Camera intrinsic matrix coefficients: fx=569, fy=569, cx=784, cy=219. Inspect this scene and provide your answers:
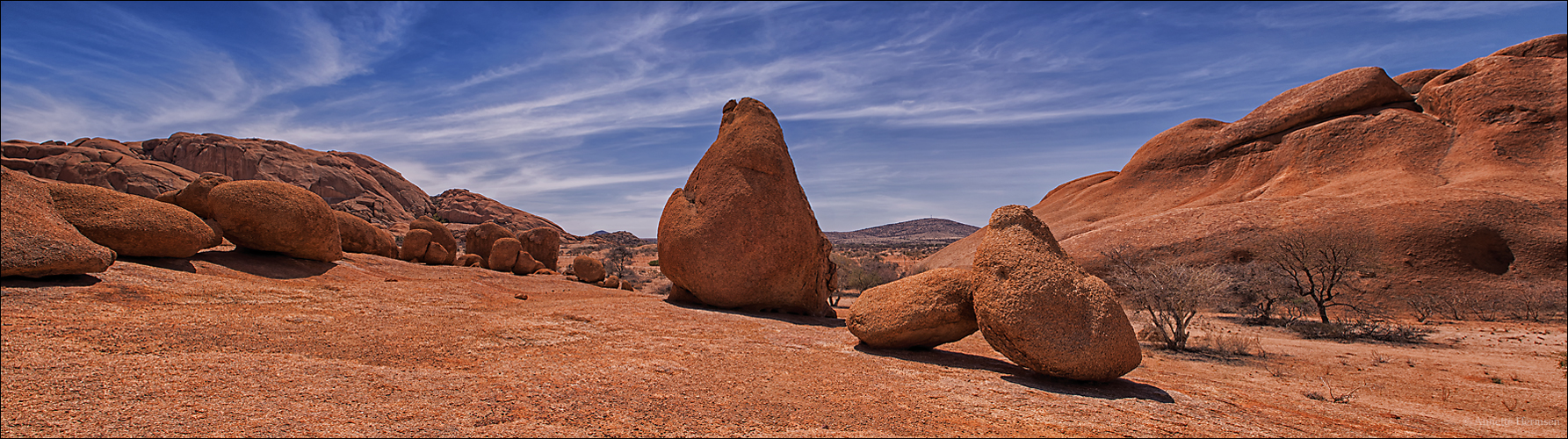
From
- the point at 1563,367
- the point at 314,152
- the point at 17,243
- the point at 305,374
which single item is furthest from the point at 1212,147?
the point at 314,152

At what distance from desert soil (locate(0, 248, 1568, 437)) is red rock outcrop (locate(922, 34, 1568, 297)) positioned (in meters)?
9.47

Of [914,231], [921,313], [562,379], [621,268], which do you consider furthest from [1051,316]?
[914,231]

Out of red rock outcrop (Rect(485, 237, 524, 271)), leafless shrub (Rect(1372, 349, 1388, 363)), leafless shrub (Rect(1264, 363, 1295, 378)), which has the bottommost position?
leafless shrub (Rect(1264, 363, 1295, 378))

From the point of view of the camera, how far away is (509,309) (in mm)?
8531

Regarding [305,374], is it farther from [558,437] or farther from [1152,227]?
[1152,227]

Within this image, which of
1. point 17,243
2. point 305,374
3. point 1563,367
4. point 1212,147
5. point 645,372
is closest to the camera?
point 305,374

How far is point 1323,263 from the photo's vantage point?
13.3m

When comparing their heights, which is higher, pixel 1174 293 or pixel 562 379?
pixel 1174 293

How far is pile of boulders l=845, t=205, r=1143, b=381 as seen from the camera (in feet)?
17.0

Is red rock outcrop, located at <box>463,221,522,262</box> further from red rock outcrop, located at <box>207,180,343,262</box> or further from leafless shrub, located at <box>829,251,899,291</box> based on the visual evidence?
leafless shrub, located at <box>829,251,899,291</box>

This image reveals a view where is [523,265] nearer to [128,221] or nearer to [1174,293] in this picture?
[128,221]

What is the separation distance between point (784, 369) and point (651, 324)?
292 cm

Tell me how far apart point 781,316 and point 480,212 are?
2785 inches

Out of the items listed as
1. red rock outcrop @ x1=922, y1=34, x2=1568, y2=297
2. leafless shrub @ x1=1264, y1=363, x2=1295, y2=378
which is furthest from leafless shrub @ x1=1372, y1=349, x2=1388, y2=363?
red rock outcrop @ x1=922, y1=34, x2=1568, y2=297
